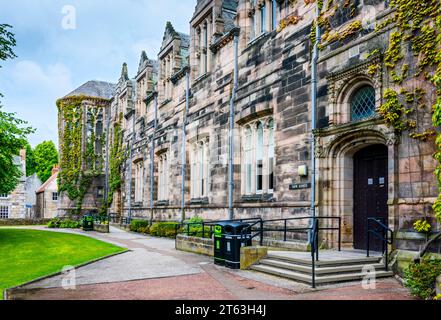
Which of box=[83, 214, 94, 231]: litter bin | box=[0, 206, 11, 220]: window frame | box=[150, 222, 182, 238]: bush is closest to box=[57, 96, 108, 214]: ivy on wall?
box=[83, 214, 94, 231]: litter bin

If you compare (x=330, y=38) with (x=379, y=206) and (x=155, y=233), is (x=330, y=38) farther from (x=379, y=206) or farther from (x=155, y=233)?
(x=155, y=233)

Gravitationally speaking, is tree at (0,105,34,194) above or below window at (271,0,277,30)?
below

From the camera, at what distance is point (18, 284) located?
1020 cm

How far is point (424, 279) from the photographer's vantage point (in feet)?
28.8

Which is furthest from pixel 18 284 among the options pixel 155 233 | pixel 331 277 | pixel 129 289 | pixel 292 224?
pixel 155 233

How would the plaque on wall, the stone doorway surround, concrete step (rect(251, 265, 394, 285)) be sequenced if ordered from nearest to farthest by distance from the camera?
concrete step (rect(251, 265, 394, 285)) → the stone doorway surround → the plaque on wall

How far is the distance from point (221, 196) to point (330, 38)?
28.2 ft

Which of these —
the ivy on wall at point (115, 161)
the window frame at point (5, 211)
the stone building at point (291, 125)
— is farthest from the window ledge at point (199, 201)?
the window frame at point (5, 211)

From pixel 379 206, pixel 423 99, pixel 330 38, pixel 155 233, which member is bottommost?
pixel 155 233

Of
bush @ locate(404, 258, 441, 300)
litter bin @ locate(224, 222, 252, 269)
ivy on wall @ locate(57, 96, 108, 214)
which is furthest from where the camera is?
ivy on wall @ locate(57, 96, 108, 214)

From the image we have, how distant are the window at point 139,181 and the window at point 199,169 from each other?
30.9 ft

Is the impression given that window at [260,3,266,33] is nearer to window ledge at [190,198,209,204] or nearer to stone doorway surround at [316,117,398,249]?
stone doorway surround at [316,117,398,249]

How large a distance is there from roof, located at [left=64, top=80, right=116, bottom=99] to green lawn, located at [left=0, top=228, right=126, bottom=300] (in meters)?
23.0

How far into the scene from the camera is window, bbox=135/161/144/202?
32.5m
